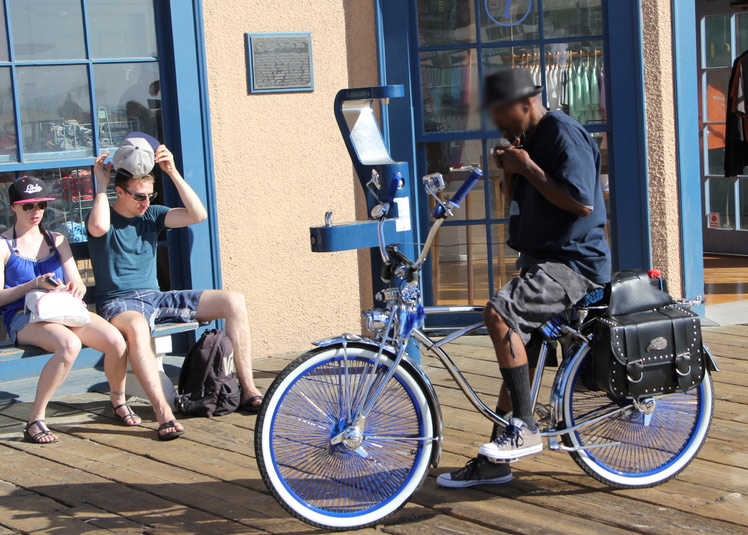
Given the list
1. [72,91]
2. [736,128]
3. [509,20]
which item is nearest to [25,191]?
[72,91]

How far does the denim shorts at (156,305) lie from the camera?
4727mm

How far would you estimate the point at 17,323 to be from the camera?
14.9 feet

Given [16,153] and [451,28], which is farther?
[451,28]

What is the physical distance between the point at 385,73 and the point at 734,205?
439 centimetres

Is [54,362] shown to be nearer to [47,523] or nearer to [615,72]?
[47,523]

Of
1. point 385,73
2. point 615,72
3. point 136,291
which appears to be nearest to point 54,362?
point 136,291

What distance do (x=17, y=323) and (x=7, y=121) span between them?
117 centimetres

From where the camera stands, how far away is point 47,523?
346 centimetres

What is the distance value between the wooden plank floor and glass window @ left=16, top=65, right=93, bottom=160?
1.47m

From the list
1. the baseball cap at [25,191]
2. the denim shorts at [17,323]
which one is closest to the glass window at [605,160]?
the baseball cap at [25,191]

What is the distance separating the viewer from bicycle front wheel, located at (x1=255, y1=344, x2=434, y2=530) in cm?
320

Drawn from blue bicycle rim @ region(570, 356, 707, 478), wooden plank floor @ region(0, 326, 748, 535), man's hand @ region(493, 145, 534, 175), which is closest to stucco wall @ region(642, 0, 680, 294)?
wooden plank floor @ region(0, 326, 748, 535)

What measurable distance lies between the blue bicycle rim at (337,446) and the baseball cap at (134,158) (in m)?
1.93

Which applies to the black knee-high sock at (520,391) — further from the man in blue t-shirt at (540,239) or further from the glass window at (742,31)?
the glass window at (742,31)
